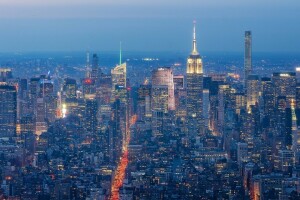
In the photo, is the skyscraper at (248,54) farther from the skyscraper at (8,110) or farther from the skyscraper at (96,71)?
the skyscraper at (8,110)

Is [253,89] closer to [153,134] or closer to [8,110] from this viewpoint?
[153,134]

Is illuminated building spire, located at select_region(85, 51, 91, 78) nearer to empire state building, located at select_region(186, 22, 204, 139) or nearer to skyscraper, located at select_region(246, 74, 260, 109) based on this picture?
empire state building, located at select_region(186, 22, 204, 139)

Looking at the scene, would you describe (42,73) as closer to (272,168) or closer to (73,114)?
(73,114)

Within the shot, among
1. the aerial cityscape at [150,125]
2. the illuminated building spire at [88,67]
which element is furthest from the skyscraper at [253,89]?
the illuminated building spire at [88,67]

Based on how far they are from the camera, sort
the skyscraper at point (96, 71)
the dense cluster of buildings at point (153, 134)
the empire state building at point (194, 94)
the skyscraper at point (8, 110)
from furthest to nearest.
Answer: the skyscraper at point (96, 71)
the empire state building at point (194, 94)
the skyscraper at point (8, 110)
the dense cluster of buildings at point (153, 134)

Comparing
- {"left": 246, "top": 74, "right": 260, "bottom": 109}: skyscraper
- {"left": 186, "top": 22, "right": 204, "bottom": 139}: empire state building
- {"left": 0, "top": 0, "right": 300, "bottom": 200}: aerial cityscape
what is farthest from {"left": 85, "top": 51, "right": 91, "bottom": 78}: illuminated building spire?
{"left": 246, "top": 74, "right": 260, "bottom": 109}: skyscraper

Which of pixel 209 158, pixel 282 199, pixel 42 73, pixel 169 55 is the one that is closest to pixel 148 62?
pixel 169 55

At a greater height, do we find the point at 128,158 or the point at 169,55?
the point at 169,55
